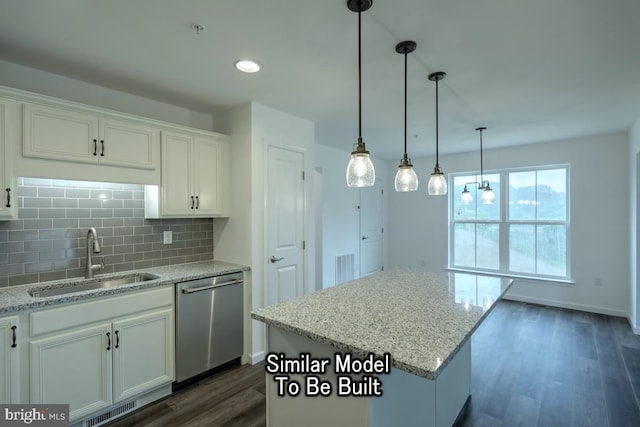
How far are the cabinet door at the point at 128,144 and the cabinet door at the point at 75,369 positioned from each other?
1223mm

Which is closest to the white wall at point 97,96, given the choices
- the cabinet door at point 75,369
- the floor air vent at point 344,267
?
the cabinet door at point 75,369

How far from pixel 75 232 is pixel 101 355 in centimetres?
98

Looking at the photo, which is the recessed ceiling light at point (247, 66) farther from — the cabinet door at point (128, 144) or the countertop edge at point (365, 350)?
the countertop edge at point (365, 350)

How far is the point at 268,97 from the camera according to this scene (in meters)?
2.90

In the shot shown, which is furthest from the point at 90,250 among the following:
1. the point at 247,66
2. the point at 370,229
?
the point at 370,229

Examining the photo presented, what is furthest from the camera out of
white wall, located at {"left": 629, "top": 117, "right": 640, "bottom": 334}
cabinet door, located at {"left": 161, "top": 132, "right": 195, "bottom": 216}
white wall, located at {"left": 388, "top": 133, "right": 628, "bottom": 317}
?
white wall, located at {"left": 388, "top": 133, "right": 628, "bottom": 317}

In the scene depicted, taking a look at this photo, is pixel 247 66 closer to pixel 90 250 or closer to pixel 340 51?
pixel 340 51

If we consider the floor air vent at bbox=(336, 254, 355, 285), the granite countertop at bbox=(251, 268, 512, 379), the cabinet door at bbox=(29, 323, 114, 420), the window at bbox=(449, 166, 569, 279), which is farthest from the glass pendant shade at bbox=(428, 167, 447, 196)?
the window at bbox=(449, 166, 569, 279)

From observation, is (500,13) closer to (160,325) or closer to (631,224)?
(160,325)

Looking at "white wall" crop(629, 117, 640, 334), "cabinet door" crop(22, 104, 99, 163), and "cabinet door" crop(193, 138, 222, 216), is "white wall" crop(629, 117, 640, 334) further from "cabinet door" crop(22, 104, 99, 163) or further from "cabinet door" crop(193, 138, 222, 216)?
"cabinet door" crop(22, 104, 99, 163)

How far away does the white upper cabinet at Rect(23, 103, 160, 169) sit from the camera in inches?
82.8

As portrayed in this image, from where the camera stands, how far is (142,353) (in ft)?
7.70

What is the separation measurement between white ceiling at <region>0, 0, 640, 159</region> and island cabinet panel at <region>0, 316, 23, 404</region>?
5.54ft

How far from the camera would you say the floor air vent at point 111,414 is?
7.07 ft
